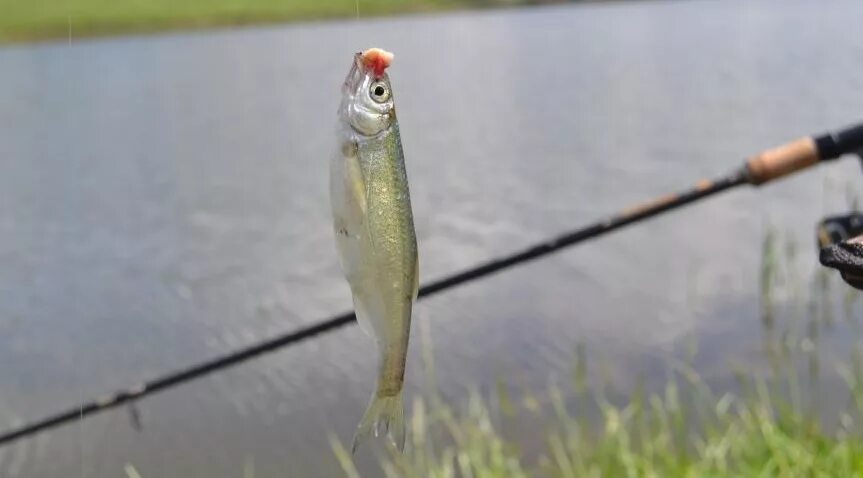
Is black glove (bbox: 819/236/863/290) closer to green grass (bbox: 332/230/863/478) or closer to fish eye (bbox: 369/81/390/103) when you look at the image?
fish eye (bbox: 369/81/390/103)

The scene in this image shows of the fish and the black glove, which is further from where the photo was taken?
the black glove

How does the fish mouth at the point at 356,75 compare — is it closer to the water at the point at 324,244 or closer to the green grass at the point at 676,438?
the water at the point at 324,244

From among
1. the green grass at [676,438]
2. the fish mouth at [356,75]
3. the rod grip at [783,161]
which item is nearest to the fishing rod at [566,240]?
the rod grip at [783,161]

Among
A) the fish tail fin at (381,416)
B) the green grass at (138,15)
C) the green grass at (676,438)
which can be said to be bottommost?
the green grass at (138,15)

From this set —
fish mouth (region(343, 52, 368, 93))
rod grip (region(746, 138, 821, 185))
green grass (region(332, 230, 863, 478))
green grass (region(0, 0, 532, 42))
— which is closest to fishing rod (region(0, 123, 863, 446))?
rod grip (region(746, 138, 821, 185))

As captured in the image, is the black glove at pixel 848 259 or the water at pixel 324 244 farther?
the water at pixel 324 244
